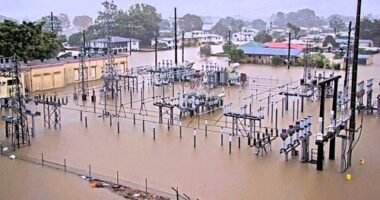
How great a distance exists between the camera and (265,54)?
119ft

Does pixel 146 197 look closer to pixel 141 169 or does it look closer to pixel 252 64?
pixel 141 169

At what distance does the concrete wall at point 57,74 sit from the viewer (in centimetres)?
2423

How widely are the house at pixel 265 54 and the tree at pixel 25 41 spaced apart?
1527 centimetres

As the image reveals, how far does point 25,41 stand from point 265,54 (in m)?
17.5

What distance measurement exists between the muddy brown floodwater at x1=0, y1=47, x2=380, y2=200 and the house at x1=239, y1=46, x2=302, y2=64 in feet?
61.3

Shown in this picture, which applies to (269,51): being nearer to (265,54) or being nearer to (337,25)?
(265,54)

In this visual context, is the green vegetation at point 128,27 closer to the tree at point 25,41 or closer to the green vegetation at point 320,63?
the green vegetation at point 320,63

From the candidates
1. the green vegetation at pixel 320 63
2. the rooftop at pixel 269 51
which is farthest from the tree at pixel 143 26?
the green vegetation at pixel 320 63

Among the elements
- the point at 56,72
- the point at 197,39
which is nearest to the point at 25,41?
the point at 56,72

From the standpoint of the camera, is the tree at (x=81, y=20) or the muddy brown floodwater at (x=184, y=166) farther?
the tree at (x=81, y=20)

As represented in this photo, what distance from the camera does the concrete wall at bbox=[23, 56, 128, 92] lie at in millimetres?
24234

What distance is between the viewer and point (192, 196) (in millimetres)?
10344

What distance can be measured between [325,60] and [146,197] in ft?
82.1

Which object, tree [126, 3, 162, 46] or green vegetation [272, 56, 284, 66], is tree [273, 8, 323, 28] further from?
green vegetation [272, 56, 284, 66]
